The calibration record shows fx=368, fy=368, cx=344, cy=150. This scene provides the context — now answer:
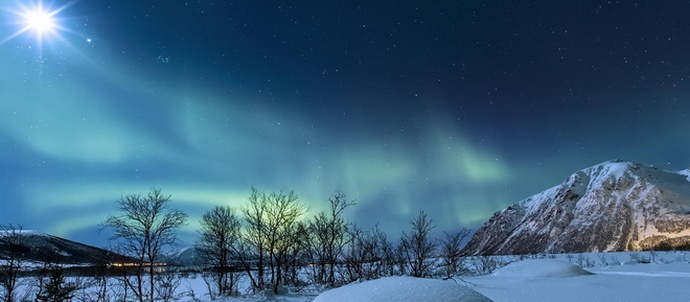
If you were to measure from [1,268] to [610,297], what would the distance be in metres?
41.7

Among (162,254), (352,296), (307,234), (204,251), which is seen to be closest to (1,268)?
(162,254)

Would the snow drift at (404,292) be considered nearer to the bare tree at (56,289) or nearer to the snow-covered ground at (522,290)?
the snow-covered ground at (522,290)

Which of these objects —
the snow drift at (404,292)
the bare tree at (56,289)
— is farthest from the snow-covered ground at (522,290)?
the bare tree at (56,289)

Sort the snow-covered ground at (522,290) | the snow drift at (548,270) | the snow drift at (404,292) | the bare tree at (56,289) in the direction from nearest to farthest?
1. the snow drift at (404,292)
2. the snow-covered ground at (522,290)
3. the bare tree at (56,289)
4. the snow drift at (548,270)

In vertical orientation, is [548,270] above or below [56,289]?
below

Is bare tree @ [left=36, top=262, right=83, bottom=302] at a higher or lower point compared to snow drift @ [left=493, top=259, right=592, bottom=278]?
higher

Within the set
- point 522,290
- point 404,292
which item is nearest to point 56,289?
point 404,292

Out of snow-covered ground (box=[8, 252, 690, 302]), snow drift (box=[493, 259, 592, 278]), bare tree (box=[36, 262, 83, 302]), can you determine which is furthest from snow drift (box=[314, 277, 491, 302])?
snow drift (box=[493, 259, 592, 278])

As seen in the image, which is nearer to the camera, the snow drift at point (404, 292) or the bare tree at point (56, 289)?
the snow drift at point (404, 292)

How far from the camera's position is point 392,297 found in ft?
18.9

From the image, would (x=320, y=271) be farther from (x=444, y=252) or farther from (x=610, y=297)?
(x=610, y=297)

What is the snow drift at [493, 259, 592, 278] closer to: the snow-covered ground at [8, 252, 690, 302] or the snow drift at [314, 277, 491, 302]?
the snow-covered ground at [8, 252, 690, 302]

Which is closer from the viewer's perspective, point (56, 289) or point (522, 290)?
point (56, 289)

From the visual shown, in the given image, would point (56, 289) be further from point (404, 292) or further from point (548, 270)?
Result: point (548, 270)
